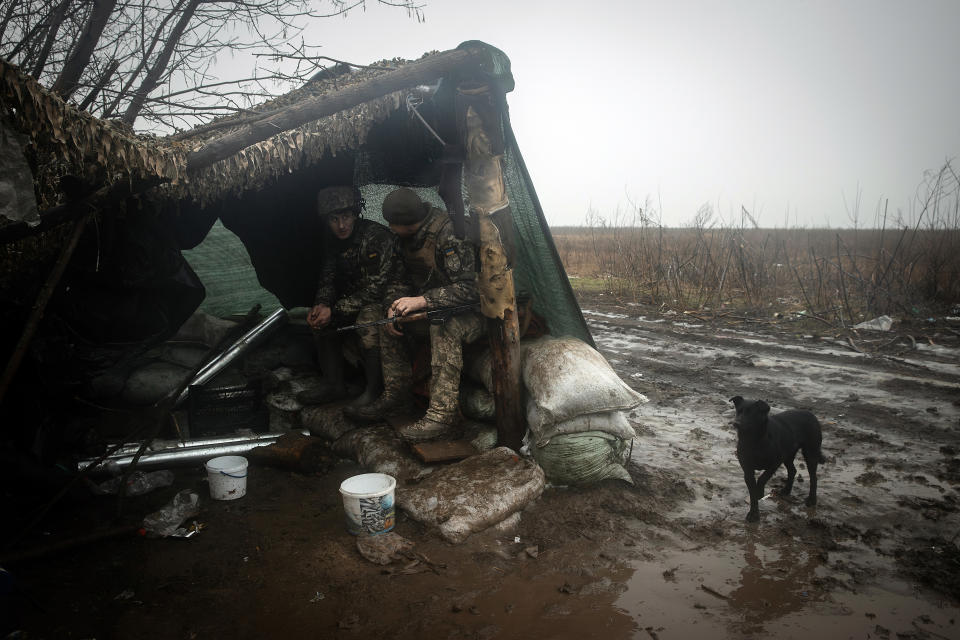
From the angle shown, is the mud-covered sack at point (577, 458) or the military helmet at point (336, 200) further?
the military helmet at point (336, 200)

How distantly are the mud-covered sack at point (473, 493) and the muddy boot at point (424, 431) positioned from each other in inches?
12.2

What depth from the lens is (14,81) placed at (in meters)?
2.27

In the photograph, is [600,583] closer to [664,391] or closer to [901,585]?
[901,585]

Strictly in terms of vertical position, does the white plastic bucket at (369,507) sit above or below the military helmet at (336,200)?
below

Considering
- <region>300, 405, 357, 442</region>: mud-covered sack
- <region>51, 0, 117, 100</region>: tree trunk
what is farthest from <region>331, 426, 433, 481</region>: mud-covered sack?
<region>51, 0, 117, 100</region>: tree trunk

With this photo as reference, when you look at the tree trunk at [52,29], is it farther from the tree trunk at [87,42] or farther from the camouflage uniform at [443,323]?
the camouflage uniform at [443,323]

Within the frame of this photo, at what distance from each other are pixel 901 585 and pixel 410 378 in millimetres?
3092

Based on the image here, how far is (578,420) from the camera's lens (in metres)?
3.42

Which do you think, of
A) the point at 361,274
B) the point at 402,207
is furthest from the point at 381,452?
the point at 402,207

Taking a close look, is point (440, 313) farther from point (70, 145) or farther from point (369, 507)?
point (70, 145)

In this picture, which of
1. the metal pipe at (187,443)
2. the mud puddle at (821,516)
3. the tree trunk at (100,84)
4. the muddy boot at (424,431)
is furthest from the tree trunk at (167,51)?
the mud puddle at (821,516)

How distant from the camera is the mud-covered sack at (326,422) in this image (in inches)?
166

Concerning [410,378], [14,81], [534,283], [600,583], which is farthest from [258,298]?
[600,583]

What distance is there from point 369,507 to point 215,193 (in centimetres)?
248
